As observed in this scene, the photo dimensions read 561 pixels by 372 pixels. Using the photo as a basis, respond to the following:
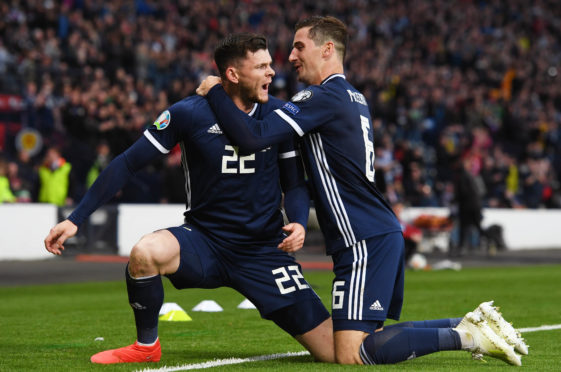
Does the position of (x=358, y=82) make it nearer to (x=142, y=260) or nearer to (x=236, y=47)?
(x=236, y=47)

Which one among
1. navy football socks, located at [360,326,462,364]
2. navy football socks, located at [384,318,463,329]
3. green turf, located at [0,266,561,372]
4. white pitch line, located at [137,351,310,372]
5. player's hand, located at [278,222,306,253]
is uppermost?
player's hand, located at [278,222,306,253]

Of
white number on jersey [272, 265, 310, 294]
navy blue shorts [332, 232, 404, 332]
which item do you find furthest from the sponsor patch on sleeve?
white number on jersey [272, 265, 310, 294]

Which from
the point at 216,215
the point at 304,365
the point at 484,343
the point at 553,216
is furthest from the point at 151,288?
the point at 553,216

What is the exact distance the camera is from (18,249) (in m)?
18.6

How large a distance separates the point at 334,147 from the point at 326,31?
0.72 metres

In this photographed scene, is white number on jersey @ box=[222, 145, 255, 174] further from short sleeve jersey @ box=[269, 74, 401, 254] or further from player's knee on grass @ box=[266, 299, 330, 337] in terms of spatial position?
player's knee on grass @ box=[266, 299, 330, 337]

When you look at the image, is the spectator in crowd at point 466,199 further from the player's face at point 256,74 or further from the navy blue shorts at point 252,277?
the player's face at point 256,74

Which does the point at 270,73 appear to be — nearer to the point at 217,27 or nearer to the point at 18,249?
the point at 18,249

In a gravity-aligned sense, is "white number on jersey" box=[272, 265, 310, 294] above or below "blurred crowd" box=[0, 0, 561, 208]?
below

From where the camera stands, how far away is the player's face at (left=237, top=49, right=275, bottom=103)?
6141mm

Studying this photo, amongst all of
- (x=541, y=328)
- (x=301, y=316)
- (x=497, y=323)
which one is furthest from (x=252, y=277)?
(x=541, y=328)

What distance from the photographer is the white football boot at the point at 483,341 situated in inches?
228

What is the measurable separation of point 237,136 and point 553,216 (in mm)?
22262

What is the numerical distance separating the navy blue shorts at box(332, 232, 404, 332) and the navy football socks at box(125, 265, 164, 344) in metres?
1.08
